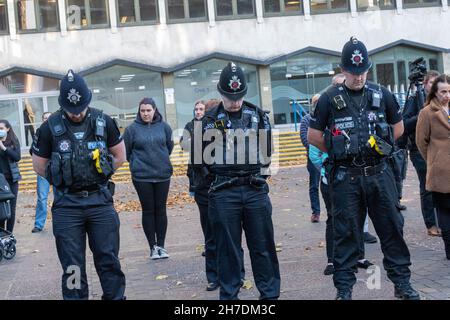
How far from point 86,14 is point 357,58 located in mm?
27115

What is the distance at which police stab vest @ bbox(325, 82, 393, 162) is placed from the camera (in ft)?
20.1

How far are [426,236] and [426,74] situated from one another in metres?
2.07

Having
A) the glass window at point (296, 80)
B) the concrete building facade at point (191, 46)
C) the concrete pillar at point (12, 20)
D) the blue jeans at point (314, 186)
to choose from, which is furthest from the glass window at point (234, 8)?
the blue jeans at point (314, 186)

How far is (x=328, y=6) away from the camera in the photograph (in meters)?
32.8

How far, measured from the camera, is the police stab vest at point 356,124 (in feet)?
20.1

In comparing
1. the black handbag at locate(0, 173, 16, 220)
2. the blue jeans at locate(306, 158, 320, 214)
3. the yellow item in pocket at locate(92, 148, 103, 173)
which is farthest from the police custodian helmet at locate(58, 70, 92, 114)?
the blue jeans at locate(306, 158, 320, 214)

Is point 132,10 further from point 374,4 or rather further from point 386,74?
point 386,74

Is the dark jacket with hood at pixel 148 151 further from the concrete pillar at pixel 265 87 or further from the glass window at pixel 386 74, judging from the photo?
the glass window at pixel 386 74

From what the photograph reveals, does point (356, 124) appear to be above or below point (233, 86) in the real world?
below

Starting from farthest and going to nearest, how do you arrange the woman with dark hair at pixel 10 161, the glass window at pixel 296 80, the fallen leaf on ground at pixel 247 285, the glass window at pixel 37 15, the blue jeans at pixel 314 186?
the glass window at pixel 296 80, the glass window at pixel 37 15, the blue jeans at pixel 314 186, the woman with dark hair at pixel 10 161, the fallen leaf on ground at pixel 247 285

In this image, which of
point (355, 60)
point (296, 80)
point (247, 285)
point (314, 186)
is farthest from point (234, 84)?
point (296, 80)

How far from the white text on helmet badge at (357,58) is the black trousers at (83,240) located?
2.40 m

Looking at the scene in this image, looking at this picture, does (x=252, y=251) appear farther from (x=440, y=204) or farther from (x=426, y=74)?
A: (x=426, y=74)

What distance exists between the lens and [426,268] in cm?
749
